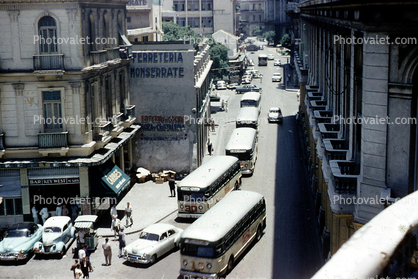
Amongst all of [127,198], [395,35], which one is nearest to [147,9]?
[127,198]

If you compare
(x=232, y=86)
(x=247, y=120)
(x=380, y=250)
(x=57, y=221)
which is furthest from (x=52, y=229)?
(x=232, y=86)

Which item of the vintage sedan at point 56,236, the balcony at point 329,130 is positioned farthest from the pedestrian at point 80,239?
the balcony at point 329,130

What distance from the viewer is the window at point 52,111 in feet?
108

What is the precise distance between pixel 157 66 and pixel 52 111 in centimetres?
1271

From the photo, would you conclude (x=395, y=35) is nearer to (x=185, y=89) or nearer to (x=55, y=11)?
(x=55, y=11)

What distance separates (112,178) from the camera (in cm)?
3544

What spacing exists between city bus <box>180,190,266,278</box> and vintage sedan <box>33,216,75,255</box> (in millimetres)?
8056

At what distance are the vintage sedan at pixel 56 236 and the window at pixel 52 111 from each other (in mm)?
5753

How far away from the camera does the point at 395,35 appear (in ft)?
53.9

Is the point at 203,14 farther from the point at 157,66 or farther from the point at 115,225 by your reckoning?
the point at 115,225

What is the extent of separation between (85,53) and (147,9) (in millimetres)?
48734

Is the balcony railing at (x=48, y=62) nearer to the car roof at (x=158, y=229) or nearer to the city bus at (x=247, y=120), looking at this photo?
the car roof at (x=158, y=229)

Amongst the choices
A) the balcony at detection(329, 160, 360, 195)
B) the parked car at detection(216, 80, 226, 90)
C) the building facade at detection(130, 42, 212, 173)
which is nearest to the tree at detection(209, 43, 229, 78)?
the parked car at detection(216, 80, 226, 90)

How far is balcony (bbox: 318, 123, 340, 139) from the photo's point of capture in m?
26.8
